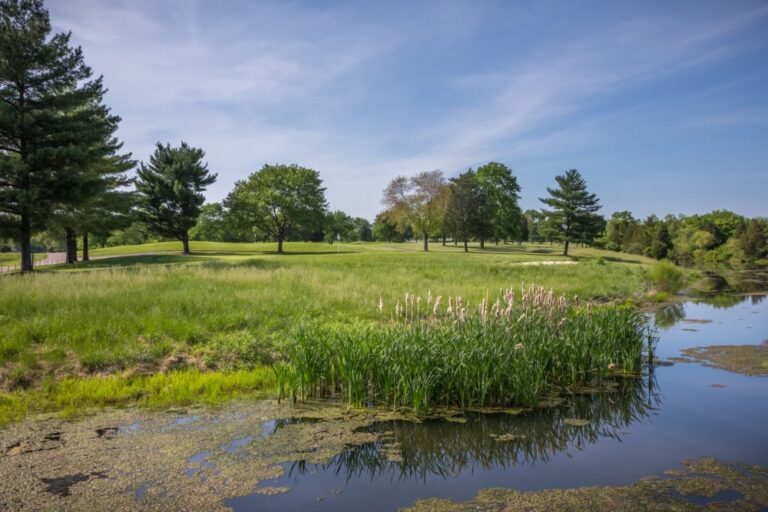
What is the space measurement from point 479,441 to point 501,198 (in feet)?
224

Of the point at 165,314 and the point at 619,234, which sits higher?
the point at 619,234

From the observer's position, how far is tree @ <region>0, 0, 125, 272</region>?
79.1 feet

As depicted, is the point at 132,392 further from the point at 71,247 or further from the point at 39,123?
the point at 71,247

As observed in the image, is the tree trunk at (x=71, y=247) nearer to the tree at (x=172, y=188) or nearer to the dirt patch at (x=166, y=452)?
the tree at (x=172, y=188)

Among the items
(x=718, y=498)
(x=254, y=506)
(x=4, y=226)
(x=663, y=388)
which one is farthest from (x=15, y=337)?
(x=4, y=226)

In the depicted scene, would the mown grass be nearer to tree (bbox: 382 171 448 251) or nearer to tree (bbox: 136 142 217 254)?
tree (bbox: 136 142 217 254)

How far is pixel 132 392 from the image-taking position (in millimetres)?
8648

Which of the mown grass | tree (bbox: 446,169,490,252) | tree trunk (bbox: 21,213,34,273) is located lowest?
the mown grass

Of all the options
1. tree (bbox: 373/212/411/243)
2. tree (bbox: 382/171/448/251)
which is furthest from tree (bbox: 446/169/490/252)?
tree (bbox: 373/212/411/243)

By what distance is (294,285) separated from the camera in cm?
1816

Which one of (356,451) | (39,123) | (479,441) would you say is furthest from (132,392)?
(39,123)

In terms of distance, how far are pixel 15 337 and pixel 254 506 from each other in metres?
8.20

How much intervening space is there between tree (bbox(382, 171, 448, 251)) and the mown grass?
54.3m

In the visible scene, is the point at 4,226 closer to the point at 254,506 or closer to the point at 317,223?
the point at 254,506
